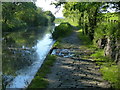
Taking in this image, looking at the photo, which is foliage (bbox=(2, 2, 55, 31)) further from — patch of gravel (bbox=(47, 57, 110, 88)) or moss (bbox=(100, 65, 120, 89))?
moss (bbox=(100, 65, 120, 89))

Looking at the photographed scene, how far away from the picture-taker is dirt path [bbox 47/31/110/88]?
348 inches

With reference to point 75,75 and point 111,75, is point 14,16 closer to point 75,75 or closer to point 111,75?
point 75,75

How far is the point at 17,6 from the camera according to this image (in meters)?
40.1

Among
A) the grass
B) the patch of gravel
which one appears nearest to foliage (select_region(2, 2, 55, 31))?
the patch of gravel

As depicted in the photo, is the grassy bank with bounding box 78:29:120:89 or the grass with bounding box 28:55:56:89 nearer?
the grass with bounding box 28:55:56:89

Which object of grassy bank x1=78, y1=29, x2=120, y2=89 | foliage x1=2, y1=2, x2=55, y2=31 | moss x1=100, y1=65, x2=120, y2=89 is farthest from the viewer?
foliage x1=2, y1=2, x2=55, y2=31

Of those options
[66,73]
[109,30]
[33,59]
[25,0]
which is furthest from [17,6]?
[66,73]

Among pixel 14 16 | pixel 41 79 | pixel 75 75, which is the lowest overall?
pixel 75 75

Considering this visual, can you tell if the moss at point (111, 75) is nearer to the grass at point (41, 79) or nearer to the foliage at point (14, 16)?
the grass at point (41, 79)

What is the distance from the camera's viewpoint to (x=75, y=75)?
10.3 meters

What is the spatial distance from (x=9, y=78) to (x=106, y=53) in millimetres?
7483

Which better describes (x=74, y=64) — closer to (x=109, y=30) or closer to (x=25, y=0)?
(x=109, y=30)

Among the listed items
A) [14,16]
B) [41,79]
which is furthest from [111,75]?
[14,16]

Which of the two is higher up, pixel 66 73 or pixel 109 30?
pixel 109 30
